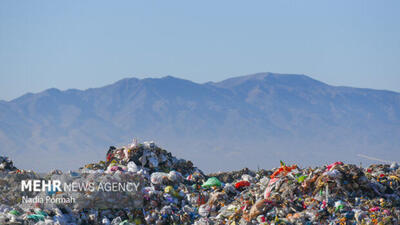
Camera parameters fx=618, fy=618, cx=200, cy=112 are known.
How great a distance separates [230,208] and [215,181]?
2.41 m

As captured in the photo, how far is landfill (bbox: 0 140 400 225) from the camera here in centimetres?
1207

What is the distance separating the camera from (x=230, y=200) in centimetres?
1419

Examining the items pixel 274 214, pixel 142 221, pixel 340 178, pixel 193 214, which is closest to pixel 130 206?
pixel 142 221

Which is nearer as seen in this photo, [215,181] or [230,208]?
[230,208]

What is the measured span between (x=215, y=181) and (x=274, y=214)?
3646 millimetres

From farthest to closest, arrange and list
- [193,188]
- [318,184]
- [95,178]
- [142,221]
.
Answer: [193,188]
[95,178]
[142,221]
[318,184]

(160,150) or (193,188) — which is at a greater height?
(160,150)

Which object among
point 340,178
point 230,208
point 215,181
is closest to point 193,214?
point 230,208

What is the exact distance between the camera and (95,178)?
14.6 m

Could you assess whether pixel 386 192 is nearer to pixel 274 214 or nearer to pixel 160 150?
pixel 274 214

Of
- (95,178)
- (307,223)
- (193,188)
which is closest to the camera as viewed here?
(307,223)

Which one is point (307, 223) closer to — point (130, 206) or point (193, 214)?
point (193, 214)

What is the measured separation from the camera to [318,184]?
41.6ft

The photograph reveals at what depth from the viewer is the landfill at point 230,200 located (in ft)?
39.6
